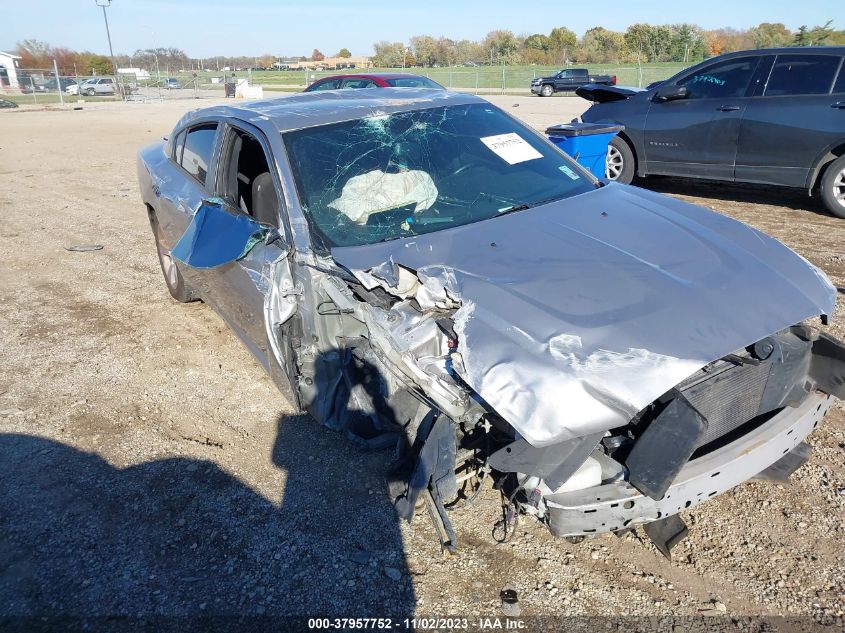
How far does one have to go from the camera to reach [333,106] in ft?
11.9

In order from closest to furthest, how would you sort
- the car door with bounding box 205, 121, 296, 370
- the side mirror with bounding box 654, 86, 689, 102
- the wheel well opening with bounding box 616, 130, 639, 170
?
1. the car door with bounding box 205, 121, 296, 370
2. the side mirror with bounding box 654, 86, 689, 102
3. the wheel well opening with bounding box 616, 130, 639, 170

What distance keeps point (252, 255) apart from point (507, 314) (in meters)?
1.51

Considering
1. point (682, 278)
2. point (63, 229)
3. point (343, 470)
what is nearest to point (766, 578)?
point (682, 278)

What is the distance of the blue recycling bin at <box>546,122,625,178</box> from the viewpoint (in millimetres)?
6617

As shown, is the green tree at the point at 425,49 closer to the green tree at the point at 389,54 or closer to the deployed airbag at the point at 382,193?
the green tree at the point at 389,54

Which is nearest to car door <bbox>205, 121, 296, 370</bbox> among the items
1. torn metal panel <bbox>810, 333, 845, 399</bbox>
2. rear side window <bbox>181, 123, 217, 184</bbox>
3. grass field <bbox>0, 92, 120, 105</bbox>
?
rear side window <bbox>181, 123, 217, 184</bbox>

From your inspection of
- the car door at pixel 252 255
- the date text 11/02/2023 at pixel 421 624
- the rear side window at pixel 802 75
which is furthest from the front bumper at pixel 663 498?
the rear side window at pixel 802 75

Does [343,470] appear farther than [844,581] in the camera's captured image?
Yes

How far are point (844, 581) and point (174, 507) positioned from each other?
9.08 ft

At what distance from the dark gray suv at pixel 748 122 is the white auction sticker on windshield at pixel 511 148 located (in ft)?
14.8

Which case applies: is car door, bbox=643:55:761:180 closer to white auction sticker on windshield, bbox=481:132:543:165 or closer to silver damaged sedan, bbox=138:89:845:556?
silver damaged sedan, bbox=138:89:845:556

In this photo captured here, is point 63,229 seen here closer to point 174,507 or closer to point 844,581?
point 174,507

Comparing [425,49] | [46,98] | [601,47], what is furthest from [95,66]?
[601,47]

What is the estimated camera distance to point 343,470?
10.1ft
